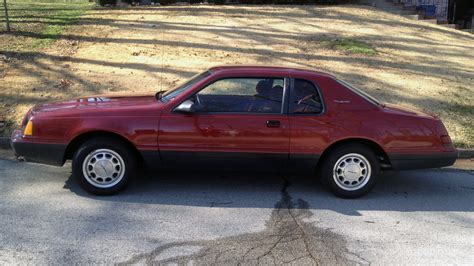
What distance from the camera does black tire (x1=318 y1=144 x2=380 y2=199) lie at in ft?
18.1

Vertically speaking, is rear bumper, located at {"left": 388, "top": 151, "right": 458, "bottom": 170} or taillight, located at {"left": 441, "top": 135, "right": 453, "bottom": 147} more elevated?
taillight, located at {"left": 441, "top": 135, "right": 453, "bottom": 147}

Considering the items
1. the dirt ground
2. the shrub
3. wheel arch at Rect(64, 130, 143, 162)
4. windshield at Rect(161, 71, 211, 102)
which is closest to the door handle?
windshield at Rect(161, 71, 211, 102)

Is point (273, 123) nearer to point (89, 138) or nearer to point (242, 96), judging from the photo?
point (242, 96)

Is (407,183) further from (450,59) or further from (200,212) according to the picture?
(450,59)

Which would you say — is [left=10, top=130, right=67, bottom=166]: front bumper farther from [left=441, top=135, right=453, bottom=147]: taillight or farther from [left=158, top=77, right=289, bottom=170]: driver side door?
[left=441, top=135, right=453, bottom=147]: taillight

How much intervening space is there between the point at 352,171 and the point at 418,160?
769 mm

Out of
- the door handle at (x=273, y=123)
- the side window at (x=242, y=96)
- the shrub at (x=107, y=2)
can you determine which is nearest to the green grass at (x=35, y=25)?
the shrub at (x=107, y=2)

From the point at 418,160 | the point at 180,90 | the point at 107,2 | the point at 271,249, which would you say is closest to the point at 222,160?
the point at 180,90

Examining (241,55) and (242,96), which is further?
(241,55)

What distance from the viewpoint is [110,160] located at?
17.5 feet

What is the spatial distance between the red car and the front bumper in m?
0.01

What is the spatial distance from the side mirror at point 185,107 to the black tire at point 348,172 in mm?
1627

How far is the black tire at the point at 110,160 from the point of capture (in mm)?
5285

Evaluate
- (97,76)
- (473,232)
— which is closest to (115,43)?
(97,76)
